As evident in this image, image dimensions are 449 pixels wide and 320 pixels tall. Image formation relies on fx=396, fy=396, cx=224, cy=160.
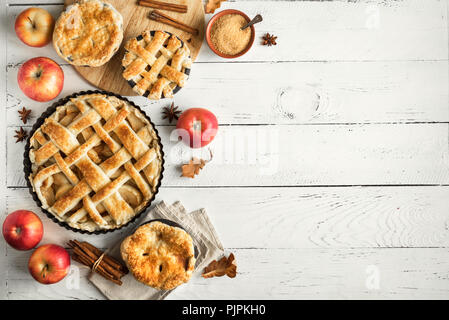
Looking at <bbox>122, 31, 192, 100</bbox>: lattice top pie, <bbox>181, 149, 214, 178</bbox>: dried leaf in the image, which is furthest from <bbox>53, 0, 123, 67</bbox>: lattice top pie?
<bbox>181, 149, 214, 178</bbox>: dried leaf

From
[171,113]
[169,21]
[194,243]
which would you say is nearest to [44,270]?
[194,243]

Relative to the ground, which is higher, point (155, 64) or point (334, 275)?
point (155, 64)

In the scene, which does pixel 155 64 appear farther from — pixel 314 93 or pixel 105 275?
pixel 105 275

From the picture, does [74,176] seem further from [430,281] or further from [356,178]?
[430,281]

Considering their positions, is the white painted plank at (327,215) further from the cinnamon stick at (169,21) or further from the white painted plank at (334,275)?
the cinnamon stick at (169,21)

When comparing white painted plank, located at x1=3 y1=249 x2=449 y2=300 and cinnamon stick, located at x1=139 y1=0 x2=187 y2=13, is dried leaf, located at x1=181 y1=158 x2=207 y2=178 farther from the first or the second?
cinnamon stick, located at x1=139 y1=0 x2=187 y2=13
